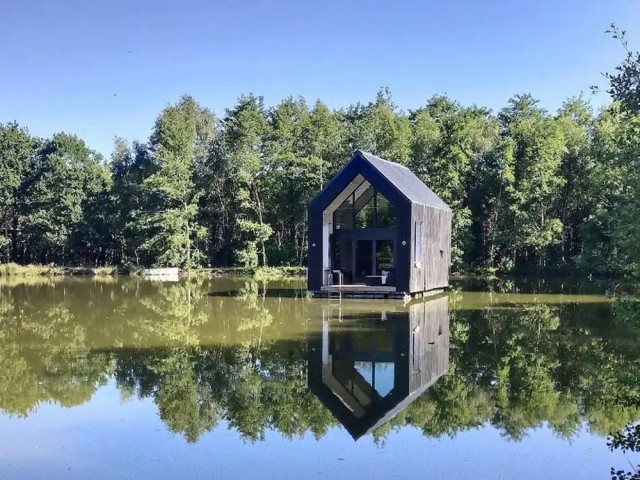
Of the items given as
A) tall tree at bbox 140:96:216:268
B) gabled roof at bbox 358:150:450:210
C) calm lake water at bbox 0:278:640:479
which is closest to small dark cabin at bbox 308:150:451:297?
gabled roof at bbox 358:150:450:210

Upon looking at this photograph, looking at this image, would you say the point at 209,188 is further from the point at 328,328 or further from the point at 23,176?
the point at 328,328

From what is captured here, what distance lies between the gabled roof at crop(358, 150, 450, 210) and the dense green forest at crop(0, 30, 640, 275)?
10493 mm

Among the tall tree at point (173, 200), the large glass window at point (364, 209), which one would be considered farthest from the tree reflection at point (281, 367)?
the tall tree at point (173, 200)

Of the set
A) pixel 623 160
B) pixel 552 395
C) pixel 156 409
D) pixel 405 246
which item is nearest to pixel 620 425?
pixel 552 395

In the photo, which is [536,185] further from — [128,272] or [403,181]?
[128,272]

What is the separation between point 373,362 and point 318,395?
8.08 feet

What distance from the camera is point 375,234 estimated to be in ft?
79.9

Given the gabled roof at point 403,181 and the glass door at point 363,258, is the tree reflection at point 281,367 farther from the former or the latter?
the glass door at point 363,258

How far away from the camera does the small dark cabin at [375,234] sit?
22.5 metres

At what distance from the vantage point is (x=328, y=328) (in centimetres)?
1539

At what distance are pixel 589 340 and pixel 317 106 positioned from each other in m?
32.0

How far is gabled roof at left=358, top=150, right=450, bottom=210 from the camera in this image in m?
22.7

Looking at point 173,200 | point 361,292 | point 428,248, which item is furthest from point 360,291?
point 173,200

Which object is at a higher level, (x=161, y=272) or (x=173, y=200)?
(x=173, y=200)
